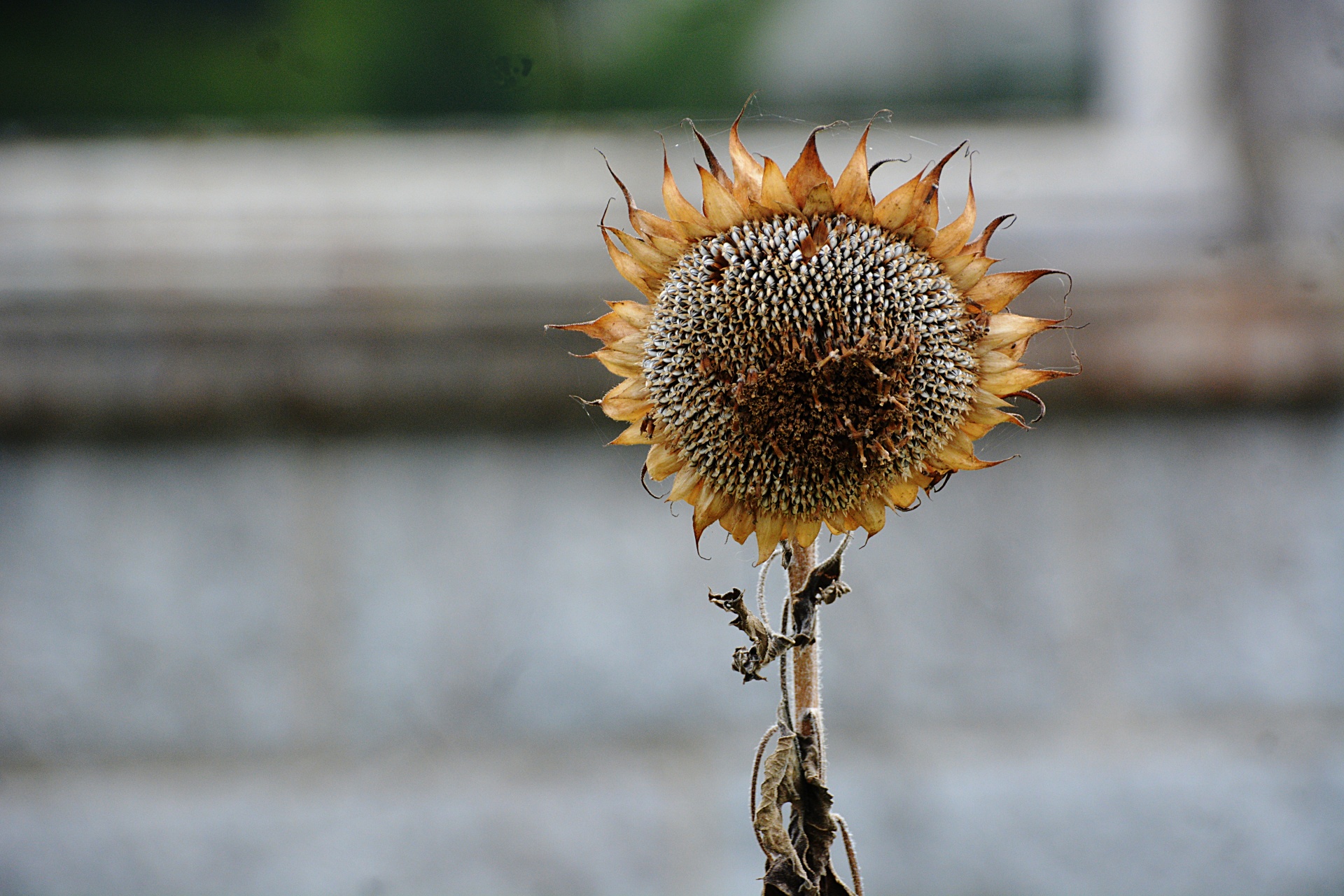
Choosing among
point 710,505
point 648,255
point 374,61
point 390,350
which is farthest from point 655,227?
point 374,61

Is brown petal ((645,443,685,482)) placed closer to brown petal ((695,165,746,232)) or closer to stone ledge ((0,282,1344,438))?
brown petal ((695,165,746,232))

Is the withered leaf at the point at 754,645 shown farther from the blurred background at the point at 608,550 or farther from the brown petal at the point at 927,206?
the blurred background at the point at 608,550

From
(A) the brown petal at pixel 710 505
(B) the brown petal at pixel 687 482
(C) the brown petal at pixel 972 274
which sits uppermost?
(C) the brown petal at pixel 972 274

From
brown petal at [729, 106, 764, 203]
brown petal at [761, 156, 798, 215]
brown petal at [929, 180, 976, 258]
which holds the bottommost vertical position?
brown petal at [929, 180, 976, 258]

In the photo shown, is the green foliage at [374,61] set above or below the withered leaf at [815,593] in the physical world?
above

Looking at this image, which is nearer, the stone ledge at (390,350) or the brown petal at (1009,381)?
the brown petal at (1009,381)

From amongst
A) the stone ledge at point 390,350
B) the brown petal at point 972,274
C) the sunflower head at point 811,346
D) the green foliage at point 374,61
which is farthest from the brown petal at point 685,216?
the green foliage at point 374,61

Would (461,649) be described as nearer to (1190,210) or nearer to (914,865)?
(914,865)

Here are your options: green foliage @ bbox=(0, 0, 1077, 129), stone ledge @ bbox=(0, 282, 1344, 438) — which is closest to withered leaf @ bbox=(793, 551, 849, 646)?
stone ledge @ bbox=(0, 282, 1344, 438)
